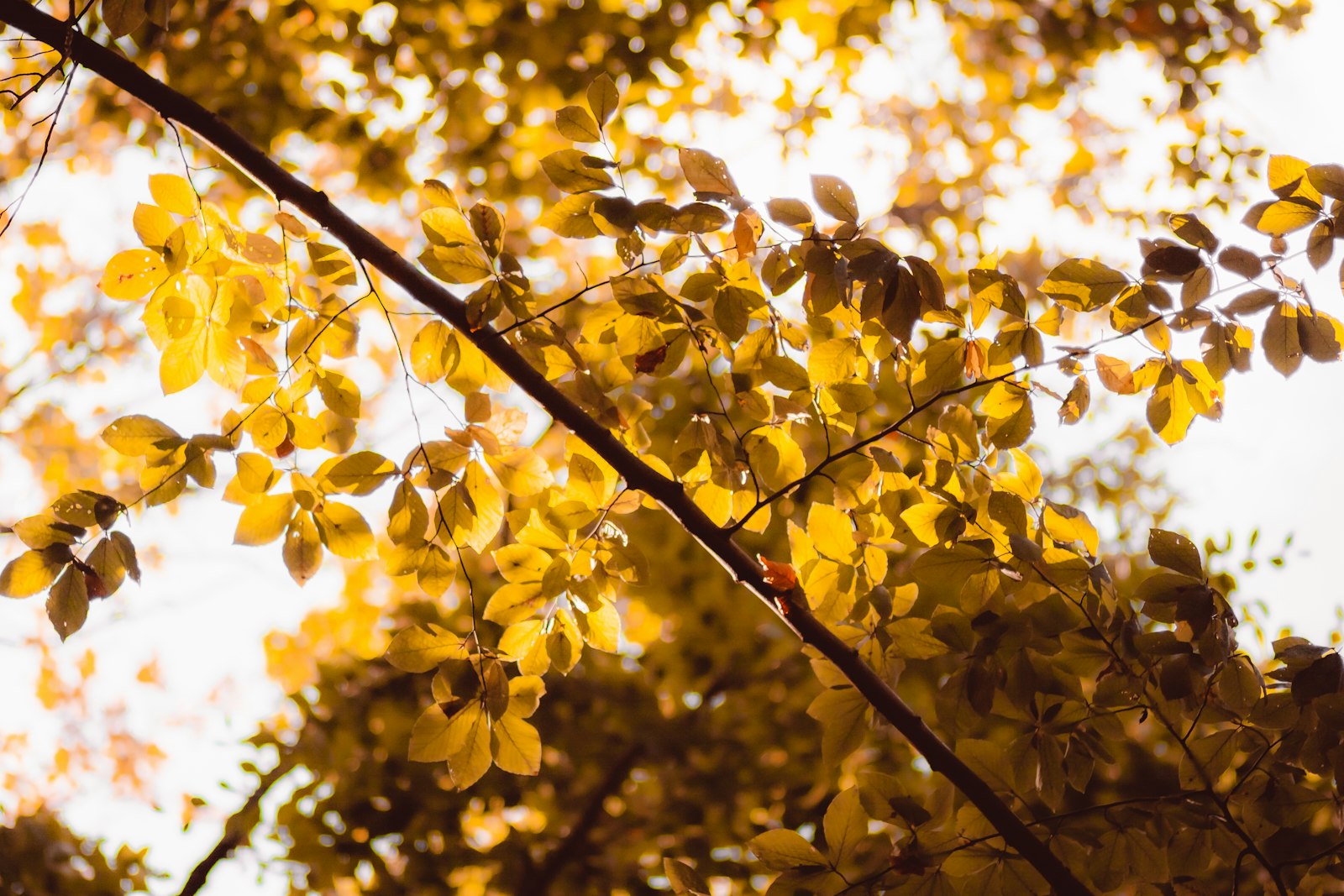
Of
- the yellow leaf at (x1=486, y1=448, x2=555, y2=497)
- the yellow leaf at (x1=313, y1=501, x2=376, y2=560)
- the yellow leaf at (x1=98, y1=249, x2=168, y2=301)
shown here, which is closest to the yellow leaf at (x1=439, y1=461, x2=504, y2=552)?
the yellow leaf at (x1=486, y1=448, x2=555, y2=497)

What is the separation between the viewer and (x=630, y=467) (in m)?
1.07

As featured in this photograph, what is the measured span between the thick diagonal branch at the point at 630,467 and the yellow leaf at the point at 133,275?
8.2 inches

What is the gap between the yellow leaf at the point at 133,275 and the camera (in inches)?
44.8

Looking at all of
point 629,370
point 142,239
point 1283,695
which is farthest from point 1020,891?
point 142,239

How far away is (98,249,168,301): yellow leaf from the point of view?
1.14m

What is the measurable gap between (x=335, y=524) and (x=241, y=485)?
0.42ft

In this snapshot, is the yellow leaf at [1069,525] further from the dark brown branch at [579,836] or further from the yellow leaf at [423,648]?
the dark brown branch at [579,836]

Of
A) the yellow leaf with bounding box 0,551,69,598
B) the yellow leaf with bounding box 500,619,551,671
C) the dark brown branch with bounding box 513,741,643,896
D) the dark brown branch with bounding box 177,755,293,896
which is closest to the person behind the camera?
the yellow leaf with bounding box 0,551,69,598

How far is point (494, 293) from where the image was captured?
3.48ft

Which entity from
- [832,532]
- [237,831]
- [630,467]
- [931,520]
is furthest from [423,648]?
[237,831]

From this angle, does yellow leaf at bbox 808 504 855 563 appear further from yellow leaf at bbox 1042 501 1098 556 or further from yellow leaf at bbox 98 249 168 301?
yellow leaf at bbox 98 249 168 301

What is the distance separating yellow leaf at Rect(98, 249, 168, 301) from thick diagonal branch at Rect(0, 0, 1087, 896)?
208 mm

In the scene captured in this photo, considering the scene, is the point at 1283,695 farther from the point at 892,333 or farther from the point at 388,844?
the point at 388,844

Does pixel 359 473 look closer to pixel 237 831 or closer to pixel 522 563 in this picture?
pixel 522 563
